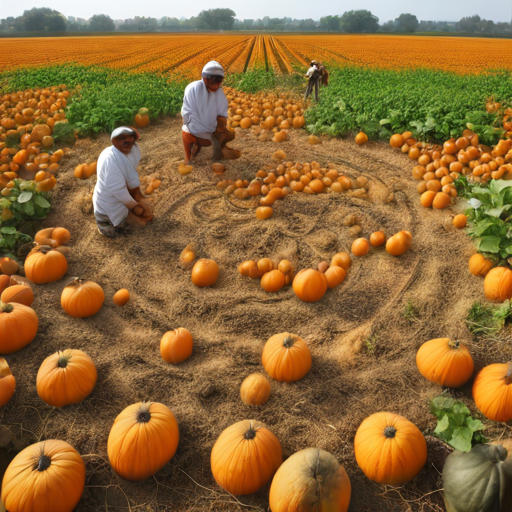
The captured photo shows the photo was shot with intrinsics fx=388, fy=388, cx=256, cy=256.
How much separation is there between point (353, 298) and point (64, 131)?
790 centimetres

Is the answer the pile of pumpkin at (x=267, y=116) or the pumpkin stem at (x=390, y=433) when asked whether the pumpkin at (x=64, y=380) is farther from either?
the pile of pumpkin at (x=267, y=116)

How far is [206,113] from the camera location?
7.46 metres

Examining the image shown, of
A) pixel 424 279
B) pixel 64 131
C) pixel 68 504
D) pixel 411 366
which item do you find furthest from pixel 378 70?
pixel 68 504

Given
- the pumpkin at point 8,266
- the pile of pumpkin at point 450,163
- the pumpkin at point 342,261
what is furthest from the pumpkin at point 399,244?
the pumpkin at point 8,266

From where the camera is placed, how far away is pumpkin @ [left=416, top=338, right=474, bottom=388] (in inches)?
139

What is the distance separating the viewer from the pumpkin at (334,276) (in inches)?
195

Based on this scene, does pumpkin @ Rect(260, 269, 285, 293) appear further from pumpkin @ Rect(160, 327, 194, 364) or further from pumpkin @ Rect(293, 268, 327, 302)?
pumpkin @ Rect(160, 327, 194, 364)

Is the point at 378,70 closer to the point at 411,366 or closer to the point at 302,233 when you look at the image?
the point at 302,233

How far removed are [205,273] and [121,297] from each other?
108cm

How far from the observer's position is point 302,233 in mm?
6047

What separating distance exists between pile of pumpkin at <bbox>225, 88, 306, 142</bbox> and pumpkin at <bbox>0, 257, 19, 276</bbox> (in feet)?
19.1

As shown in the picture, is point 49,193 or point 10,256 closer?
point 10,256

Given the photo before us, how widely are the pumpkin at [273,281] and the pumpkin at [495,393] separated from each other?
7.82ft

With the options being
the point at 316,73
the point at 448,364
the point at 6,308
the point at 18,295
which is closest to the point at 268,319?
the point at 448,364
